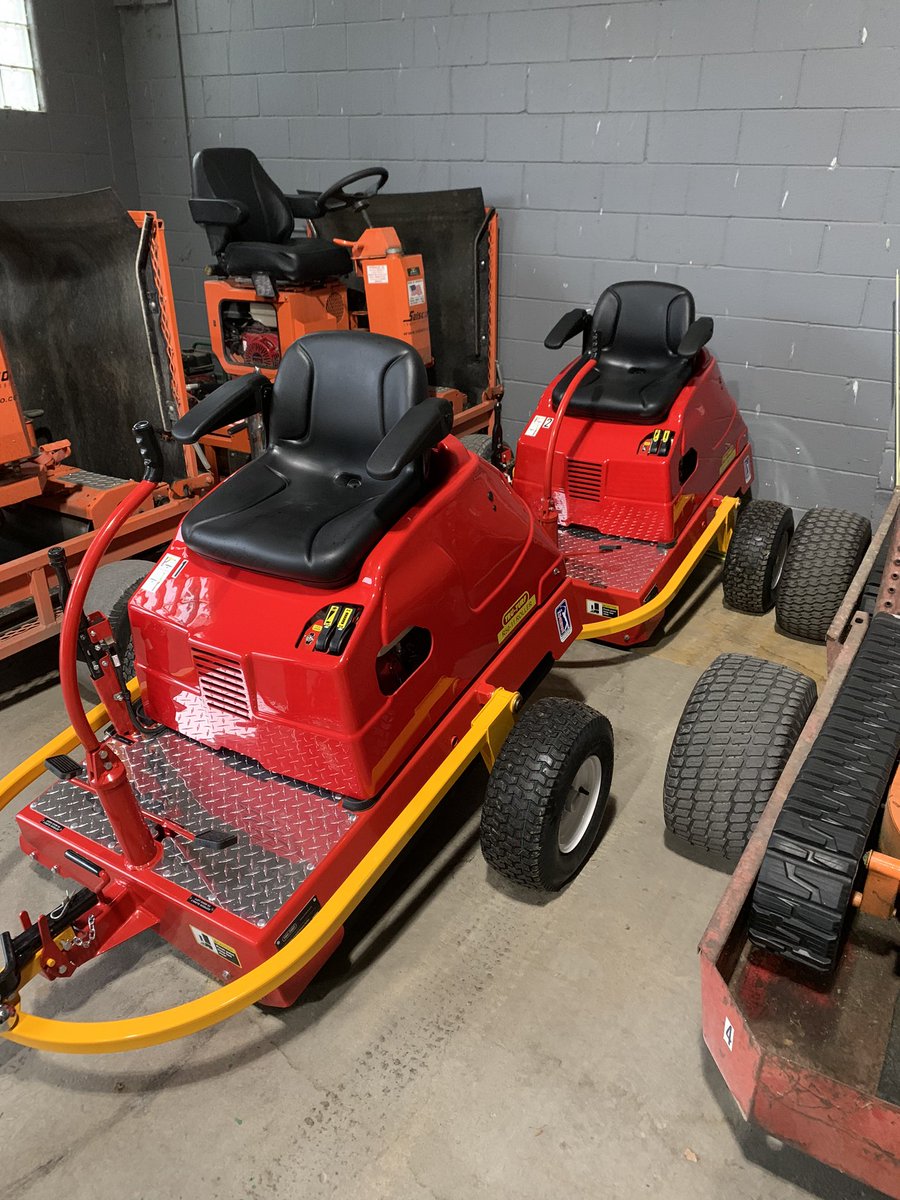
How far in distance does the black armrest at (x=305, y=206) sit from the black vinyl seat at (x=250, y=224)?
1 cm

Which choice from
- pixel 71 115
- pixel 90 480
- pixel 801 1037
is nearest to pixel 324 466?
pixel 90 480

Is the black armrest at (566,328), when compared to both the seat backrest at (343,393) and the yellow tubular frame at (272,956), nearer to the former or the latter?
the seat backrest at (343,393)

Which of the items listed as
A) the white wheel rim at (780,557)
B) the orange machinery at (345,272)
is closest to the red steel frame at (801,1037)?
the white wheel rim at (780,557)

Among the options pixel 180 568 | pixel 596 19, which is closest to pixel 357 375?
pixel 180 568

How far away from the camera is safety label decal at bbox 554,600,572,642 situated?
2811 mm

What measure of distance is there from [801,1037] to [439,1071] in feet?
2.58

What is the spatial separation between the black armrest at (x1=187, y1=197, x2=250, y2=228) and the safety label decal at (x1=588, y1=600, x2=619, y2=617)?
2.67 m

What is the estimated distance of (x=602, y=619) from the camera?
3.34 metres

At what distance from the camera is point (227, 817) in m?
2.15

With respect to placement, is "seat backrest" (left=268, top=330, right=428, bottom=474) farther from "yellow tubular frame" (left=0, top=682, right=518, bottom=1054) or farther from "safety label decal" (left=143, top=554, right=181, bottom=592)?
"yellow tubular frame" (left=0, top=682, right=518, bottom=1054)

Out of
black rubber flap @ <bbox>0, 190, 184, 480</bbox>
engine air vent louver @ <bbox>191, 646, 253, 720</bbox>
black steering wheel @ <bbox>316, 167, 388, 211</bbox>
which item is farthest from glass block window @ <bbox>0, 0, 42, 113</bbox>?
engine air vent louver @ <bbox>191, 646, 253, 720</bbox>

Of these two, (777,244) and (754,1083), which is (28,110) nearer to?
(777,244)

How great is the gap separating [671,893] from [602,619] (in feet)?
3.94

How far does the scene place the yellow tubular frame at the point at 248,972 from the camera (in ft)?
5.44
